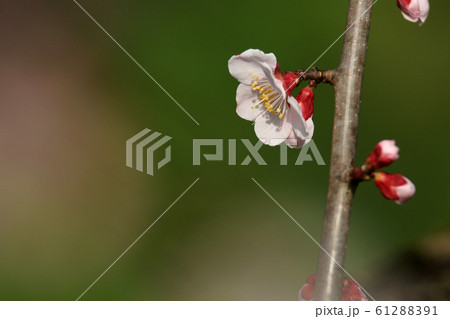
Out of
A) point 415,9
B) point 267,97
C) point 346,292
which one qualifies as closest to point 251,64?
point 267,97

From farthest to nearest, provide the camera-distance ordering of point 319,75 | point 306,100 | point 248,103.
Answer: point 248,103
point 306,100
point 319,75

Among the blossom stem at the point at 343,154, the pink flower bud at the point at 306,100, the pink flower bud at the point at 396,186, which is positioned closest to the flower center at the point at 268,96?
the pink flower bud at the point at 306,100

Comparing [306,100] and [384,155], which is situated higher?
[306,100]

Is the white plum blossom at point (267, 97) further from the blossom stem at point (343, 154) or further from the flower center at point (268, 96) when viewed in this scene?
the blossom stem at point (343, 154)

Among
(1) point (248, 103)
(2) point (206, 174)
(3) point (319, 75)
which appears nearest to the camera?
(3) point (319, 75)

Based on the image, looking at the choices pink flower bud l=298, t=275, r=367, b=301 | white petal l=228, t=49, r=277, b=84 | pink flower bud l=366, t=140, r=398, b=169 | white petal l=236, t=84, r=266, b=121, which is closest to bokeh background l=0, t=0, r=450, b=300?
white petal l=236, t=84, r=266, b=121

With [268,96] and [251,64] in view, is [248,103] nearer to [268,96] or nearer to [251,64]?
[268,96]
